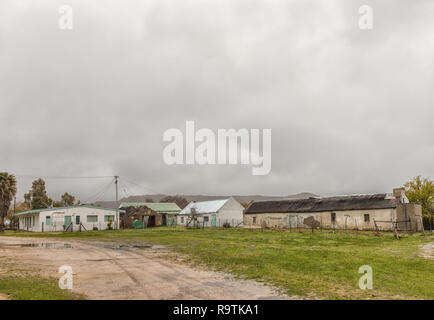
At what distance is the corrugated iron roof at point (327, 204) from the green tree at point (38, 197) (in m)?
58.4

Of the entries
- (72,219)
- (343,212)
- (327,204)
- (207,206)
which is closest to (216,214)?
(207,206)

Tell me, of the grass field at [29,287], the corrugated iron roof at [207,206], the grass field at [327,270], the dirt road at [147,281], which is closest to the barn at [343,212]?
the corrugated iron roof at [207,206]

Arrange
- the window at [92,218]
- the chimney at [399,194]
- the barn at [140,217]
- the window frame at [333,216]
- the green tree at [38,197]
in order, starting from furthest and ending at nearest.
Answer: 1. the green tree at [38,197]
2. the barn at [140,217]
3. the window at [92,218]
4. the window frame at [333,216]
5. the chimney at [399,194]

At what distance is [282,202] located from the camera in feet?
167

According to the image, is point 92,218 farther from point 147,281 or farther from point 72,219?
point 147,281

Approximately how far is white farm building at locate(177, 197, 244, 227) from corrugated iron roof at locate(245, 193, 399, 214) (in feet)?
11.3

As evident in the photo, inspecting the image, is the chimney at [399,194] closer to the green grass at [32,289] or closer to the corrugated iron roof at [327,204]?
→ the corrugated iron roof at [327,204]

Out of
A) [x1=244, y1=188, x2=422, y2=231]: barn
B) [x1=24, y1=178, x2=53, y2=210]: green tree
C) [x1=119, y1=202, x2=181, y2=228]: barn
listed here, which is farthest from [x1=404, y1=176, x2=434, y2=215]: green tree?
[x1=24, y1=178, x2=53, y2=210]: green tree

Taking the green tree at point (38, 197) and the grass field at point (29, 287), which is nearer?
the grass field at point (29, 287)

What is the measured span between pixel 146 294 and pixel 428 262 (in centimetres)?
1220

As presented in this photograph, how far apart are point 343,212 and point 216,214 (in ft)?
67.5

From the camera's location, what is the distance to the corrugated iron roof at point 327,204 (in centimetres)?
3781

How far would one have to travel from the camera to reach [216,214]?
5466 centimetres

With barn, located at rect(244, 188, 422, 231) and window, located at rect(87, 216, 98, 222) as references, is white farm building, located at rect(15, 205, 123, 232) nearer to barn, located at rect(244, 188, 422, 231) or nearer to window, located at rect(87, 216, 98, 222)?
window, located at rect(87, 216, 98, 222)
